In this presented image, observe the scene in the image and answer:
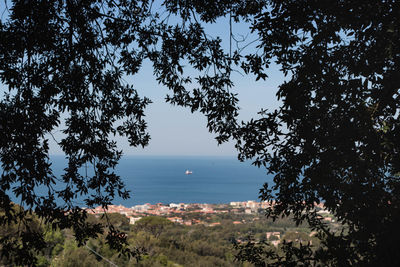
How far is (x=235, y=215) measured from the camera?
54438 mm

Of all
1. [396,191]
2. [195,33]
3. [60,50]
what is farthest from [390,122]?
[60,50]

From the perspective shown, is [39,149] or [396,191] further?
[39,149]

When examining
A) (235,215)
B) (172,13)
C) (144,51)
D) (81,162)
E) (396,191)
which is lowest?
(235,215)

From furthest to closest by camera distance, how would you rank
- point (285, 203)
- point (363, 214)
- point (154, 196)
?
point (154, 196) → point (285, 203) → point (363, 214)

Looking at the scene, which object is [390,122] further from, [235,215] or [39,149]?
[235,215]

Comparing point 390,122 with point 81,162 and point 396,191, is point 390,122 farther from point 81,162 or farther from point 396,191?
point 81,162

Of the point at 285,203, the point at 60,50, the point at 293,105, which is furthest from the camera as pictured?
the point at 60,50

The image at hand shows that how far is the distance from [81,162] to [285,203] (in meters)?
3.01

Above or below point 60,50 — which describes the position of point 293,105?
below

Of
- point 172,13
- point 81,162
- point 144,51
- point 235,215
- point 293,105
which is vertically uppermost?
point 172,13

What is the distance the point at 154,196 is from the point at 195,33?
296 ft

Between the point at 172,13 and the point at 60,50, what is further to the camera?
the point at 172,13

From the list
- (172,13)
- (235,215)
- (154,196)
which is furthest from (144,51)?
(154,196)

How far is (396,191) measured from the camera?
248 cm
